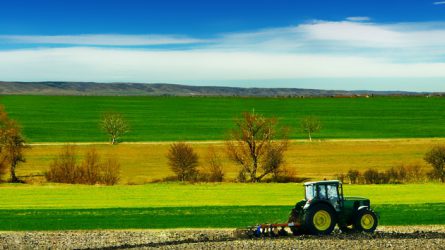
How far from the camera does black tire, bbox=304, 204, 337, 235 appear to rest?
80.4ft

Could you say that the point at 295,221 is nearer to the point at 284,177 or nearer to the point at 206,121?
the point at 284,177

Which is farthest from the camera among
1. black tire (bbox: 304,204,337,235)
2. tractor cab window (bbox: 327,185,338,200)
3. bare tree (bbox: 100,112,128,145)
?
bare tree (bbox: 100,112,128,145)

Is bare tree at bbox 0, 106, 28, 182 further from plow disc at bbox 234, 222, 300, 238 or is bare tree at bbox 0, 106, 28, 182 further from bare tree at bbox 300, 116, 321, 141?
bare tree at bbox 300, 116, 321, 141

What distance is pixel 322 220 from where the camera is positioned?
2481cm

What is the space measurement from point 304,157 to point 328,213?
6863cm

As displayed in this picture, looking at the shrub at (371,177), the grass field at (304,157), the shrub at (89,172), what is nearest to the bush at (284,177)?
the grass field at (304,157)

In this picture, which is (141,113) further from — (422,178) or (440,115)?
(422,178)

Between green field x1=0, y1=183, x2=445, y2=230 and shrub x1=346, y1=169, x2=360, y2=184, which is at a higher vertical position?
green field x1=0, y1=183, x2=445, y2=230

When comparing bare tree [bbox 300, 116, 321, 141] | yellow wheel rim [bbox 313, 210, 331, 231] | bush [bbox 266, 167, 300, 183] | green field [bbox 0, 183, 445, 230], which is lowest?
bush [bbox 266, 167, 300, 183]

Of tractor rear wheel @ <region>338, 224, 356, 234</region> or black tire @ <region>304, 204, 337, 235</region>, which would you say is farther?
tractor rear wheel @ <region>338, 224, 356, 234</region>

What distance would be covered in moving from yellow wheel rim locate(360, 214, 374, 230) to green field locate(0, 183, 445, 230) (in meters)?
6.12

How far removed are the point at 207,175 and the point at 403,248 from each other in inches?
1846

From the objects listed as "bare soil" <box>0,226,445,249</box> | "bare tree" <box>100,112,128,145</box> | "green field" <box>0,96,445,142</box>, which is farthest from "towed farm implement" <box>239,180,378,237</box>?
"bare tree" <box>100,112,128,145</box>

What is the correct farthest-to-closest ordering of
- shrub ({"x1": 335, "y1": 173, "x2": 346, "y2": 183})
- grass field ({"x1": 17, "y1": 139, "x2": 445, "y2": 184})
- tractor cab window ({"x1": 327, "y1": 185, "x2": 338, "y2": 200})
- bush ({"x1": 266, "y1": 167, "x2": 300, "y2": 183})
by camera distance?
grass field ({"x1": 17, "y1": 139, "x2": 445, "y2": 184}) → bush ({"x1": 266, "y1": 167, "x2": 300, "y2": 183}) → shrub ({"x1": 335, "y1": 173, "x2": 346, "y2": 183}) → tractor cab window ({"x1": 327, "y1": 185, "x2": 338, "y2": 200})
